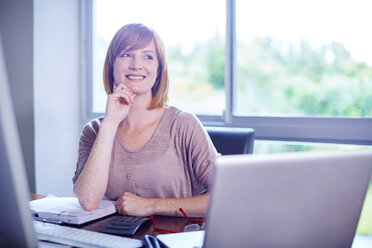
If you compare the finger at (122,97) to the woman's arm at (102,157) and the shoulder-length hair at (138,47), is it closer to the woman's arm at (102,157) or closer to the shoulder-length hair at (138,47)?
the woman's arm at (102,157)

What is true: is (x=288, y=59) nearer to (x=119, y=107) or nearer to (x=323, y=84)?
(x=323, y=84)

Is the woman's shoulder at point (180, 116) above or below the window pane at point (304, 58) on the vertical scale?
below

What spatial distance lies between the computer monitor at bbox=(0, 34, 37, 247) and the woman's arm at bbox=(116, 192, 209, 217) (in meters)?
0.70

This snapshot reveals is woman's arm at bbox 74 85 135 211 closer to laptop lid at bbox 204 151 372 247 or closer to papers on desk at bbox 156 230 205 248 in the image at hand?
papers on desk at bbox 156 230 205 248

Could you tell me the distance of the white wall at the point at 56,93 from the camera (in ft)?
8.96

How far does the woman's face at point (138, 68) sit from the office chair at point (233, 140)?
0.36 m

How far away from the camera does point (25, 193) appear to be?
0.59m

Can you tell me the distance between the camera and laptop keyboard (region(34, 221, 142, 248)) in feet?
3.19

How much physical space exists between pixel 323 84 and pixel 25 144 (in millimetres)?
1907

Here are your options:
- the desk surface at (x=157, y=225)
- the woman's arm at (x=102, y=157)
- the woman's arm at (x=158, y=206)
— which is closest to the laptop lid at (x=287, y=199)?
the desk surface at (x=157, y=225)

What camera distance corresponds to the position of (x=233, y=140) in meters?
1.66

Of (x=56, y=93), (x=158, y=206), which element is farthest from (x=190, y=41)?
(x=158, y=206)

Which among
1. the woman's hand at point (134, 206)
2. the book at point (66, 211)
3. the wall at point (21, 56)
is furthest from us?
the wall at point (21, 56)

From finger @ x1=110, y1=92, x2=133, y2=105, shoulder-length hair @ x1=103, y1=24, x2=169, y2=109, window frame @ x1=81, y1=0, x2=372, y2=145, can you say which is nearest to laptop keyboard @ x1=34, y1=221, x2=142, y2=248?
finger @ x1=110, y1=92, x2=133, y2=105
